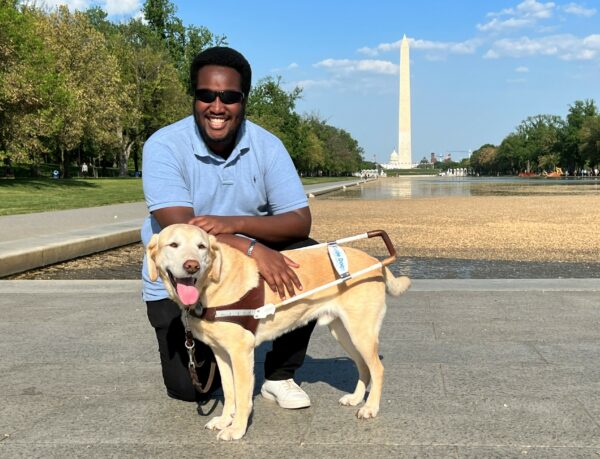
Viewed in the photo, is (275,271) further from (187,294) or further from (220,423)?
(220,423)

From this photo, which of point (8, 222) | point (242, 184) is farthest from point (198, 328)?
point (8, 222)

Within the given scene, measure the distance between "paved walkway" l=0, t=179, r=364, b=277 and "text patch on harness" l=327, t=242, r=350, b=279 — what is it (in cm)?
714

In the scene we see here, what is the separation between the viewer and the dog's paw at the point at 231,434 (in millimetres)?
3264

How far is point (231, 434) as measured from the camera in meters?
3.27

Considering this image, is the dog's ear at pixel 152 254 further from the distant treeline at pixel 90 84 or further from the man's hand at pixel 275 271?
the distant treeline at pixel 90 84

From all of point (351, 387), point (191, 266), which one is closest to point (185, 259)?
point (191, 266)

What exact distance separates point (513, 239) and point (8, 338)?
439 inches

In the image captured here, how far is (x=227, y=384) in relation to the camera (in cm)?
349

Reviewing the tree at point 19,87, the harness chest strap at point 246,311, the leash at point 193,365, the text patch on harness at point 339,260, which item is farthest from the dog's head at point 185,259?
the tree at point 19,87

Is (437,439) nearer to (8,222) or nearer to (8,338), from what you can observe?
(8,338)

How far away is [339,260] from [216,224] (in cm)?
69

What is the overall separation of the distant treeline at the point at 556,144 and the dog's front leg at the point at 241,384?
110 metres

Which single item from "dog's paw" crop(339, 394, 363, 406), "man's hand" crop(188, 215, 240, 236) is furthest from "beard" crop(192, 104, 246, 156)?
"dog's paw" crop(339, 394, 363, 406)

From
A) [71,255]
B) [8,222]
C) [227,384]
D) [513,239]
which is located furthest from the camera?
[8,222]
